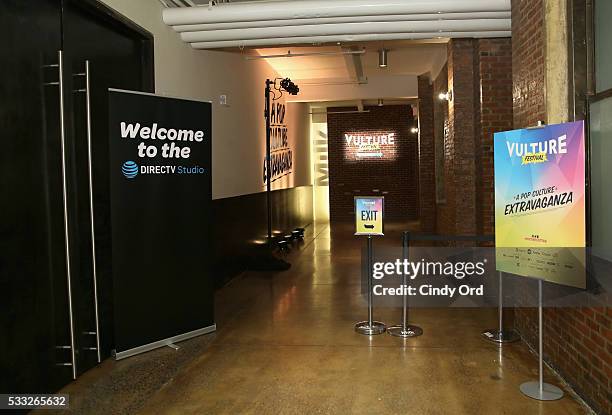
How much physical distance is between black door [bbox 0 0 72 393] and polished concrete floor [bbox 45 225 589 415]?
439 mm

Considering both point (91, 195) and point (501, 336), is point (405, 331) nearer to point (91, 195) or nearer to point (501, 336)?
point (501, 336)

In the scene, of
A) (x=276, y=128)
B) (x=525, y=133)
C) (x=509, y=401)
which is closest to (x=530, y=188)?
(x=525, y=133)

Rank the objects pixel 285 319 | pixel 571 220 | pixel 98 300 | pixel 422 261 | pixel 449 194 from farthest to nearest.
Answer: pixel 449 194 → pixel 285 319 → pixel 422 261 → pixel 98 300 → pixel 571 220

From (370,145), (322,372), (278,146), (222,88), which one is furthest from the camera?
(370,145)

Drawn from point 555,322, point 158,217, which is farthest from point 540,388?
point 158,217

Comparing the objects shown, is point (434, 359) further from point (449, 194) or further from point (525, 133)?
point (449, 194)

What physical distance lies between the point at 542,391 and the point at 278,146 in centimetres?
798

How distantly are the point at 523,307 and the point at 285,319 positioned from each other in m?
2.17

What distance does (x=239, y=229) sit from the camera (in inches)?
299

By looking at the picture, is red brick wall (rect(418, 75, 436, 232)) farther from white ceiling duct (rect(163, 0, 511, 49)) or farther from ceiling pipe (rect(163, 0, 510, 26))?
ceiling pipe (rect(163, 0, 510, 26))

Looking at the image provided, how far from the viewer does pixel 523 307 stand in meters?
4.41

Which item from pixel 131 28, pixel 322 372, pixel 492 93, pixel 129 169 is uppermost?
pixel 131 28

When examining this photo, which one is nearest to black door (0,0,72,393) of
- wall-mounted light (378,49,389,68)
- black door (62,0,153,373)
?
black door (62,0,153,373)

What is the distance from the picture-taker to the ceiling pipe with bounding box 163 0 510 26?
16.3 ft
